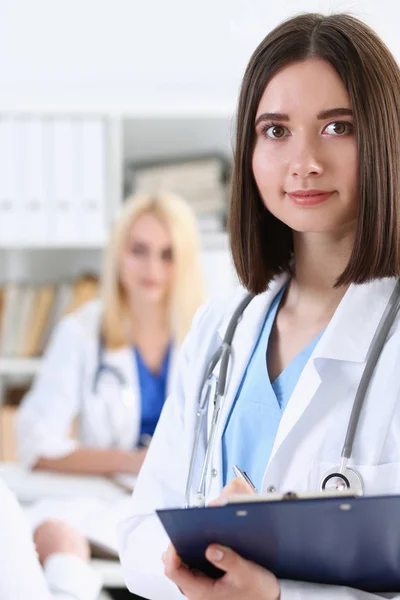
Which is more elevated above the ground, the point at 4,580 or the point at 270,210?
the point at 270,210

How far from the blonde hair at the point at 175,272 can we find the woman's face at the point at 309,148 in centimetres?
168

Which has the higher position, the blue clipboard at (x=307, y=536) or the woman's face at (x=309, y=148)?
the woman's face at (x=309, y=148)

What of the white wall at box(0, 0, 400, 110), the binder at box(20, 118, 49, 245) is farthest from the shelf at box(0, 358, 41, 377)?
the white wall at box(0, 0, 400, 110)

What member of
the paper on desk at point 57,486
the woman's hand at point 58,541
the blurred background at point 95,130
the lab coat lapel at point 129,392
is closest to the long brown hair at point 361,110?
the woman's hand at point 58,541

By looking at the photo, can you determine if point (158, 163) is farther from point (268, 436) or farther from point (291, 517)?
point (291, 517)

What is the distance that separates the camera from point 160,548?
1250 mm

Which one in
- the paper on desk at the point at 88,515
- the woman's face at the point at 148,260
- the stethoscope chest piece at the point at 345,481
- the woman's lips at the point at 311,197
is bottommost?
the paper on desk at the point at 88,515

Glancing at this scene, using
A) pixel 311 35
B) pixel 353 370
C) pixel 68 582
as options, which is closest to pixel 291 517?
pixel 353 370

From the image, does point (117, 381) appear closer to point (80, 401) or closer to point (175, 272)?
point (80, 401)

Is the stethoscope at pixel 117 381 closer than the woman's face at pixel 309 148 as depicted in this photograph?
No

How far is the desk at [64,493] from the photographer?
200 cm

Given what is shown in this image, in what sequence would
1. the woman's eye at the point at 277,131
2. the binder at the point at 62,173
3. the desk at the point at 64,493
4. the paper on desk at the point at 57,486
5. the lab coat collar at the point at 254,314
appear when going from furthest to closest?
the binder at the point at 62,173, the paper on desk at the point at 57,486, the desk at the point at 64,493, the lab coat collar at the point at 254,314, the woman's eye at the point at 277,131

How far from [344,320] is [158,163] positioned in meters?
2.34

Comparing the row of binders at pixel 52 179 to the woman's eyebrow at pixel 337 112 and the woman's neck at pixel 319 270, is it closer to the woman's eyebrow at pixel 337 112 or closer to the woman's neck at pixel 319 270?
the woman's neck at pixel 319 270
